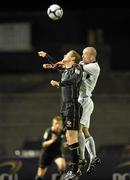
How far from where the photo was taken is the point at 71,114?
15336mm

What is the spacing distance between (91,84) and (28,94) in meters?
15.8

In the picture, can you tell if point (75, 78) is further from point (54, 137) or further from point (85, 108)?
point (54, 137)

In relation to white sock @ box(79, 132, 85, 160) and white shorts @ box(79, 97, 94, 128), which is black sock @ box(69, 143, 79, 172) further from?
white shorts @ box(79, 97, 94, 128)

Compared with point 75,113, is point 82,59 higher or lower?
higher

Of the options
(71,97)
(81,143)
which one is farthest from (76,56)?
(81,143)

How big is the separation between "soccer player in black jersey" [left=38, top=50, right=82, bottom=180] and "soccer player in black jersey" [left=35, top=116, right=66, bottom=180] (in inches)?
274

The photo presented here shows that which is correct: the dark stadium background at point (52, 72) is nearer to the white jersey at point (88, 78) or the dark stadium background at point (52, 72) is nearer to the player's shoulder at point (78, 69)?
the white jersey at point (88, 78)

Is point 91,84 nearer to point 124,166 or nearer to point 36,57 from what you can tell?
point 124,166

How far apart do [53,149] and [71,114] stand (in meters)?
7.72

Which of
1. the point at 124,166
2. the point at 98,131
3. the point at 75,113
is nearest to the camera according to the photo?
the point at 75,113

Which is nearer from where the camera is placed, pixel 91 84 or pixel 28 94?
pixel 91 84

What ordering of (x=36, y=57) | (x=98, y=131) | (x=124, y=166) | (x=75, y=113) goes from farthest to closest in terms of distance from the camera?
(x=36, y=57), (x=98, y=131), (x=124, y=166), (x=75, y=113)

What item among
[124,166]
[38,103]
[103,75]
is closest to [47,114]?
[38,103]

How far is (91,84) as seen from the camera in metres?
15.7
